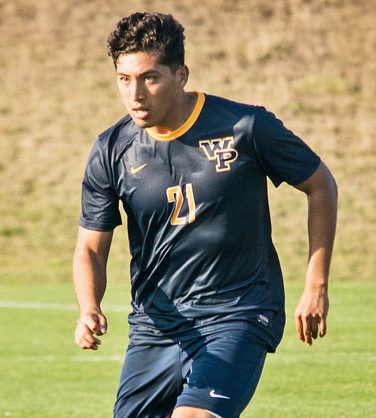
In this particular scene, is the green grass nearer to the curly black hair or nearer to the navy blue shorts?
the navy blue shorts

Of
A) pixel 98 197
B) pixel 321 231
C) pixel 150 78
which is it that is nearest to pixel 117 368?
pixel 98 197

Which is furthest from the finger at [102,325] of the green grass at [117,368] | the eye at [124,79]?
the green grass at [117,368]

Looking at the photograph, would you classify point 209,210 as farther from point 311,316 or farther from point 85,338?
point 85,338

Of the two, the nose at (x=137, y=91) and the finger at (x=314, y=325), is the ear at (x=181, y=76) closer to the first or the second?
the nose at (x=137, y=91)

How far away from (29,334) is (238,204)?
7835 millimetres

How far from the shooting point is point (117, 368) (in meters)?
11.7

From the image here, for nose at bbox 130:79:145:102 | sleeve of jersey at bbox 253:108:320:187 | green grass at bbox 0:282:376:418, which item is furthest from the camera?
green grass at bbox 0:282:376:418

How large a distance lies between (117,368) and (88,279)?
18.1 feet

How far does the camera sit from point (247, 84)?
91.5ft

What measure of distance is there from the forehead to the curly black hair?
0.02 metres

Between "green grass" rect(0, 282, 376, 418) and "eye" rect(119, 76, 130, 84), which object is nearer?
"eye" rect(119, 76, 130, 84)

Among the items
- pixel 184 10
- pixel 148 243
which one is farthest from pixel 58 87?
pixel 148 243

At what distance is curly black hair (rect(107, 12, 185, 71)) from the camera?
614 cm

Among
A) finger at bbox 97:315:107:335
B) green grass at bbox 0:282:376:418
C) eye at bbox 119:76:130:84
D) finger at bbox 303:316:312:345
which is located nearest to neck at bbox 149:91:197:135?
eye at bbox 119:76:130:84
